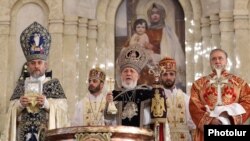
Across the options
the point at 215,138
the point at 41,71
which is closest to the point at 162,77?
the point at 41,71

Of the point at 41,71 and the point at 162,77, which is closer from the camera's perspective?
the point at 41,71

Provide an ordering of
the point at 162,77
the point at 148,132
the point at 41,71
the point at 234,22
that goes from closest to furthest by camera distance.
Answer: the point at 148,132 < the point at 41,71 < the point at 162,77 < the point at 234,22

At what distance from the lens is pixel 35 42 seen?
402 inches

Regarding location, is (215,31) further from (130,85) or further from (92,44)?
(130,85)

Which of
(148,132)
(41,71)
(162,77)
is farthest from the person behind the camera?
(162,77)

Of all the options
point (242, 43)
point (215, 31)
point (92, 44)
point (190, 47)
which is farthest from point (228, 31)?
Answer: point (92, 44)

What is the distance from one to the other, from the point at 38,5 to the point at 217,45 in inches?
141

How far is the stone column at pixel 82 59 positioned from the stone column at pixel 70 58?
87 mm

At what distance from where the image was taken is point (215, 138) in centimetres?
809

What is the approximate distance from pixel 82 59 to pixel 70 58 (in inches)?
10.1

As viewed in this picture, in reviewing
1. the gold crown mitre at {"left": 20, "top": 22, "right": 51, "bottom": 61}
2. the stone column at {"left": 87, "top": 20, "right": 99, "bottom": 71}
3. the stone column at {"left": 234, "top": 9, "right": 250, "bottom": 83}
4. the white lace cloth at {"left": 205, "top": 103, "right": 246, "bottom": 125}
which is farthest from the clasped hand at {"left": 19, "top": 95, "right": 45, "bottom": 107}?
the stone column at {"left": 234, "top": 9, "right": 250, "bottom": 83}

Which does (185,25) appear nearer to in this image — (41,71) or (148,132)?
(41,71)

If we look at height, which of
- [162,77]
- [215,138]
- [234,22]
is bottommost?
[215,138]

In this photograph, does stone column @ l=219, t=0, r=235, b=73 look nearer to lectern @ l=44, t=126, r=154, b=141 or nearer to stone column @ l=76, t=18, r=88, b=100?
stone column @ l=76, t=18, r=88, b=100
